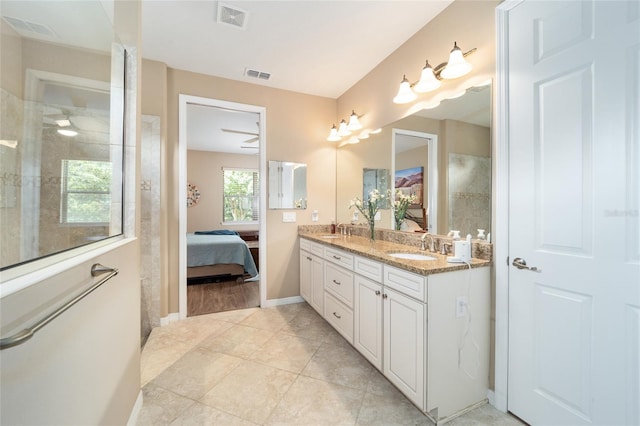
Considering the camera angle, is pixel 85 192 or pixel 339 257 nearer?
pixel 85 192

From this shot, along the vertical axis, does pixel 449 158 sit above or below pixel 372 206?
above

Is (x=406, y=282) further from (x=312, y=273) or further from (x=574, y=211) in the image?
(x=312, y=273)

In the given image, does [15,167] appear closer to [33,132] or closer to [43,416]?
[33,132]

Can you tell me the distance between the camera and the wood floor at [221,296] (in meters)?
3.37

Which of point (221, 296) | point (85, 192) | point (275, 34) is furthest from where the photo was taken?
point (221, 296)

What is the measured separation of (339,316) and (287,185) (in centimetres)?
178

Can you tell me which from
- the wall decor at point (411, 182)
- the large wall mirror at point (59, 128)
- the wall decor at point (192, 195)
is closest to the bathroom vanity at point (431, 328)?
the wall decor at point (411, 182)

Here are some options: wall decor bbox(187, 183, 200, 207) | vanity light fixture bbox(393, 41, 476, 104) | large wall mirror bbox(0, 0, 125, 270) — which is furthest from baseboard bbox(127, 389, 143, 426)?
wall decor bbox(187, 183, 200, 207)

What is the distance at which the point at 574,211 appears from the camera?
53.3 inches

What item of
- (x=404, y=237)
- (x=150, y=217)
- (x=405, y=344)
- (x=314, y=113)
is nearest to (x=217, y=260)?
(x=150, y=217)

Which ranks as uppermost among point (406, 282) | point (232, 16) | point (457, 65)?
point (232, 16)

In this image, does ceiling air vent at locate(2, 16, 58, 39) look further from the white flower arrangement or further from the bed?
the bed

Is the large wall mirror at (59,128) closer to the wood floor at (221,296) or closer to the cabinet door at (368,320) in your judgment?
the cabinet door at (368,320)

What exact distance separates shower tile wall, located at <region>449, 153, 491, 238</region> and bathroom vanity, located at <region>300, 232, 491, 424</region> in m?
0.29
